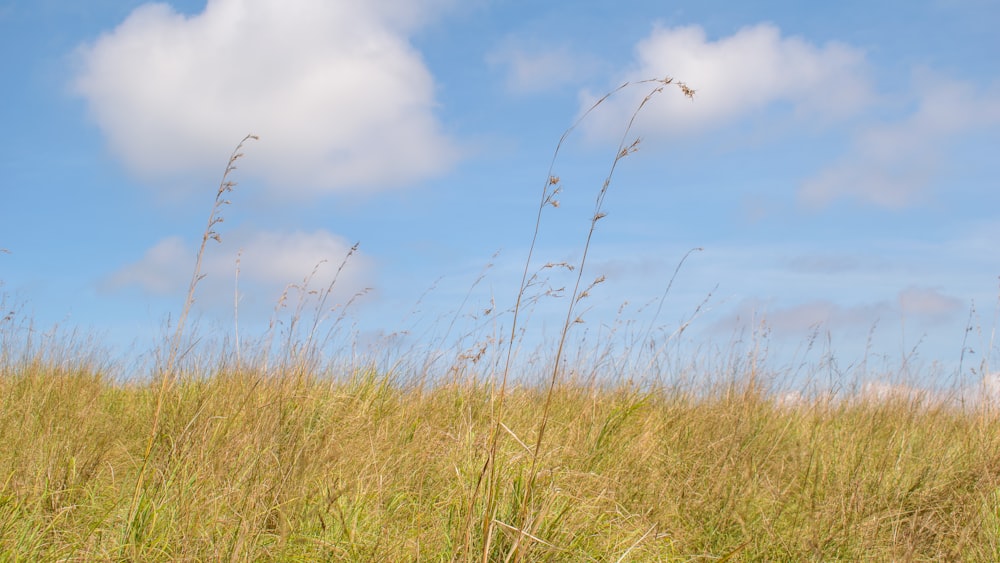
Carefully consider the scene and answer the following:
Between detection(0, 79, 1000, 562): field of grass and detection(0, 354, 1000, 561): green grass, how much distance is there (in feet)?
0.05

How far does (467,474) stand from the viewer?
127 inches

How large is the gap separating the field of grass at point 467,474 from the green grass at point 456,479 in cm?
2

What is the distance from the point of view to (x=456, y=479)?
337 centimetres

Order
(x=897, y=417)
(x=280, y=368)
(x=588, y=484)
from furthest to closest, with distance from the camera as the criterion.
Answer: (x=897, y=417) < (x=280, y=368) < (x=588, y=484)

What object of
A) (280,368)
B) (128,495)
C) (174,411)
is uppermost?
(280,368)

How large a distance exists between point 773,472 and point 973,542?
3.77 ft

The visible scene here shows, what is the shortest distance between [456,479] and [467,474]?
0.55 ft

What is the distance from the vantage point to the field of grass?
2.60 metres

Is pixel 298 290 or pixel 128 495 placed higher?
pixel 298 290

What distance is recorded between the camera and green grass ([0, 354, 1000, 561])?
264 centimetres

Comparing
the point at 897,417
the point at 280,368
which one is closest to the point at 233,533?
the point at 280,368

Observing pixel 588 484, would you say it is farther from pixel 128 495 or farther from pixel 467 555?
pixel 128 495

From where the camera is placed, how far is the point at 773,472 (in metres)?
4.25

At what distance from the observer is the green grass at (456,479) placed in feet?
8.67
